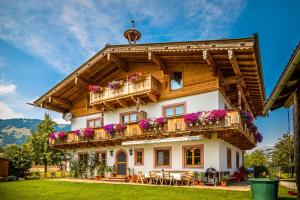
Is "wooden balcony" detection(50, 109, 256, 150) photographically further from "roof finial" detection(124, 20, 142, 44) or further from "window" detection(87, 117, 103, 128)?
"roof finial" detection(124, 20, 142, 44)

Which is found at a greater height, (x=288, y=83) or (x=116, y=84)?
(x=116, y=84)

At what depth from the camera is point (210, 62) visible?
17.8 metres

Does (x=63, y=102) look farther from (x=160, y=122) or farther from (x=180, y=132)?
(x=180, y=132)

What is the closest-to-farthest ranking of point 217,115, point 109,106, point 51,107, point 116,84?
point 217,115, point 116,84, point 109,106, point 51,107

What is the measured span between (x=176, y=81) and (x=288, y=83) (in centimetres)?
1343

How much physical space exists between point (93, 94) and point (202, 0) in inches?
462

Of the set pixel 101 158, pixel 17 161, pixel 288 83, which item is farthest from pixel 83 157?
pixel 288 83

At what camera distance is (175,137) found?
61.4 ft

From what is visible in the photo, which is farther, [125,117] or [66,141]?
[66,141]

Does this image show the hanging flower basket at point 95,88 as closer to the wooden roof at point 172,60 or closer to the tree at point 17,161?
the wooden roof at point 172,60

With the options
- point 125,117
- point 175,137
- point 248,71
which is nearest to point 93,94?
point 125,117

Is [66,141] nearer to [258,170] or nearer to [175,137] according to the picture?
[175,137]

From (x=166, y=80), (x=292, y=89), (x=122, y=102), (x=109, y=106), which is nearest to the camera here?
(x=292, y=89)

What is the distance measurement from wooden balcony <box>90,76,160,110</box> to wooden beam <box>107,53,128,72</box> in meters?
1.56
